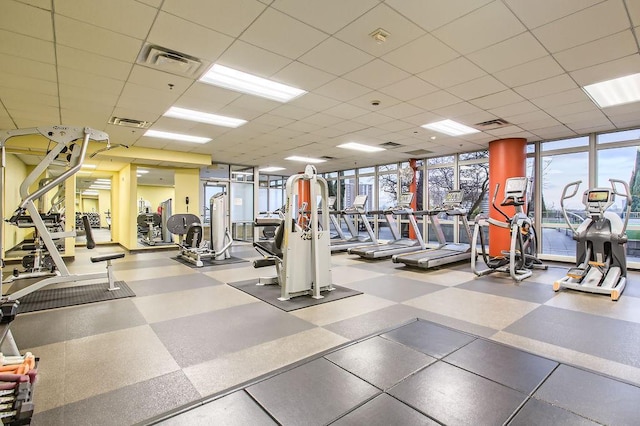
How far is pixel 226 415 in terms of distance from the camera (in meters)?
1.88

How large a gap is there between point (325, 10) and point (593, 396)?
342 centimetres

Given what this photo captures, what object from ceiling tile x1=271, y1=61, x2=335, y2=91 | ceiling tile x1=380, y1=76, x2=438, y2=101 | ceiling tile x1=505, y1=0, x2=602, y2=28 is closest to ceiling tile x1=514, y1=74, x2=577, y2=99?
ceiling tile x1=380, y1=76, x2=438, y2=101

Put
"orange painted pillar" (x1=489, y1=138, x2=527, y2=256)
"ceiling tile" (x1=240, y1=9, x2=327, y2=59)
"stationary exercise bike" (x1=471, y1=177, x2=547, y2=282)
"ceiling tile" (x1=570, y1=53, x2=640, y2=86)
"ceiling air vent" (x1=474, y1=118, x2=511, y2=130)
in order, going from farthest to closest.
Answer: "orange painted pillar" (x1=489, y1=138, x2=527, y2=256)
"ceiling air vent" (x1=474, y1=118, x2=511, y2=130)
"stationary exercise bike" (x1=471, y1=177, x2=547, y2=282)
"ceiling tile" (x1=570, y1=53, x2=640, y2=86)
"ceiling tile" (x1=240, y1=9, x2=327, y2=59)

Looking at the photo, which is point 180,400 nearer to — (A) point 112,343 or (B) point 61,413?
(B) point 61,413

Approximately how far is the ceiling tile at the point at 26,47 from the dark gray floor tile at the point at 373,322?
402 centimetres

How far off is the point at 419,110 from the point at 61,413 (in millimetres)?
5639

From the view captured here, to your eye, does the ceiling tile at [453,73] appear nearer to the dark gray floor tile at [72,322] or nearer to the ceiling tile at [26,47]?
the ceiling tile at [26,47]

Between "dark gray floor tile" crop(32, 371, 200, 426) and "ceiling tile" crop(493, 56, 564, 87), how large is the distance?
4.67 metres

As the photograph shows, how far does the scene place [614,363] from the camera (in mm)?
2516

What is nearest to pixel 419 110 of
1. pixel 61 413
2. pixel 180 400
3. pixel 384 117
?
pixel 384 117

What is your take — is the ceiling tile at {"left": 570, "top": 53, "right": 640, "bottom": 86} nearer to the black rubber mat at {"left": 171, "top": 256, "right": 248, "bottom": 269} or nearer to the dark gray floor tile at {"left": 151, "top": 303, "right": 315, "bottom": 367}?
the dark gray floor tile at {"left": 151, "top": 303, "right": 315, "bottom": 367}

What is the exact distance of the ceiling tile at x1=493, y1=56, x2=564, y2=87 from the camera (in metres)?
3.71

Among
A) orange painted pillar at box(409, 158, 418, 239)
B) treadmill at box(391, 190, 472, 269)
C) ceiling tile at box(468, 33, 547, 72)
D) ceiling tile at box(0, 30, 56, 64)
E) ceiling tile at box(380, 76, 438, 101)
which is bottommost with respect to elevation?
treadmill at box(391, 190, 472, 269)

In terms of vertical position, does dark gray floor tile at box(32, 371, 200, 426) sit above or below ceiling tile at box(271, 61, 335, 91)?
below
